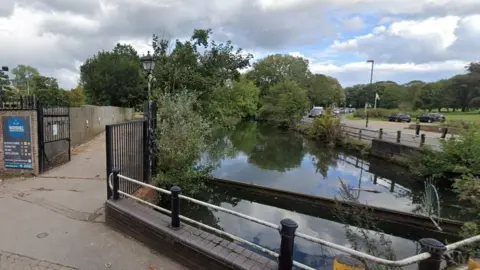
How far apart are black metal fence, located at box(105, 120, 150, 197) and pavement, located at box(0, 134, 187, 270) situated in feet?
2.80

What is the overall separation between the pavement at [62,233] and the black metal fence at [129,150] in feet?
2.80

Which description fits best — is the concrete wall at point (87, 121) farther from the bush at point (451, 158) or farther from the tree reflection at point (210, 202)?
the bush at point (451, 158)

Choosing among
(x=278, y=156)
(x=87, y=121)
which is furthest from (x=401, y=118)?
(x=87, y=121)

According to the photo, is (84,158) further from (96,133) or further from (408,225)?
(408,225)

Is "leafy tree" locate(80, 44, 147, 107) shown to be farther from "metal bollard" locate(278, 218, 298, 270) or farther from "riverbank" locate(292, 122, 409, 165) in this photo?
"metal bollard" locate(278, 218, 298, 270)

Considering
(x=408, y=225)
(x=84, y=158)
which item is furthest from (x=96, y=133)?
(x=408, y=225)

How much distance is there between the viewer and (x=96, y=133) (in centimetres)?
1845

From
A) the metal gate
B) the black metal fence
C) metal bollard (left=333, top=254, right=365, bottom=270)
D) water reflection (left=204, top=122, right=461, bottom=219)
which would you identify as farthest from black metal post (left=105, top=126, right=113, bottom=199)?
water reflection (left=204, top=122, right=461, bottom=219)

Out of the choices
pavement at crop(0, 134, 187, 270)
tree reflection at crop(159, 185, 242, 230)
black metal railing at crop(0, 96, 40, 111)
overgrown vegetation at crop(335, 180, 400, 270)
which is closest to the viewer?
pavement at crop(0, 134, 187, 270)

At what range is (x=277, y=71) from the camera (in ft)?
208

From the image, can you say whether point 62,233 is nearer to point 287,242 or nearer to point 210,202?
point 287,242

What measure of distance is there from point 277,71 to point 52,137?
58265 millimetres

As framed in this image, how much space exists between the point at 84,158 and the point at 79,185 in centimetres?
411

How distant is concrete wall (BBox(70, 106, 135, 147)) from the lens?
1344 cm
